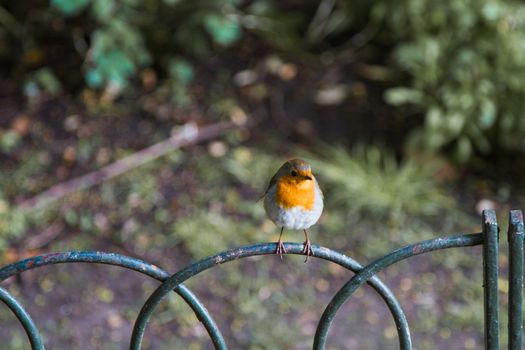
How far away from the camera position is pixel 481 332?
348 cm

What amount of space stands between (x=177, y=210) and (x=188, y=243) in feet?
0.92

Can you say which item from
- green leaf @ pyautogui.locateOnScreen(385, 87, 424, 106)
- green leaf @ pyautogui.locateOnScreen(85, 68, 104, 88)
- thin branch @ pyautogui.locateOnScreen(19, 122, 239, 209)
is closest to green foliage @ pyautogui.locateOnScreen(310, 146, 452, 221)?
green leaf @ pyautogui.locateOnScreen(385, 87, 424, 106)

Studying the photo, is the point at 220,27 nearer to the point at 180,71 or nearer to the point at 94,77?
the point at 180,71

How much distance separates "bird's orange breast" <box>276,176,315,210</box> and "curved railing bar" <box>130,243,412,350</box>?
374 mm

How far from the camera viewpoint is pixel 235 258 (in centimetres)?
145

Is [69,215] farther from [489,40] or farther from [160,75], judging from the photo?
[489,40]

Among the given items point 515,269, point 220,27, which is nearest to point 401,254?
point 515,269

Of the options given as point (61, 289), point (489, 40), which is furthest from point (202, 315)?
point (489, 40)

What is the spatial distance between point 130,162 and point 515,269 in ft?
10.3

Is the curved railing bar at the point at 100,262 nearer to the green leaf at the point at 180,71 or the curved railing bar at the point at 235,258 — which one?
the curved railing bar at the point at 235,258

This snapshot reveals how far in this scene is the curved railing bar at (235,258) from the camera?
1.44m

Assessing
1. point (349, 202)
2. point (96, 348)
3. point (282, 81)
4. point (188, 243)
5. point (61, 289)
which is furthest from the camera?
point (282, 81)

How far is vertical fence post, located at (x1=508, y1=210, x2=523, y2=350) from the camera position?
4.53ft

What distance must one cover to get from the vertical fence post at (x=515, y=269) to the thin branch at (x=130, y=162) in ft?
9.89
